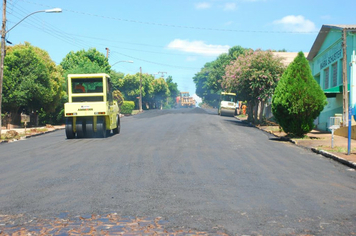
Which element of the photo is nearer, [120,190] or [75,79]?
[120,190]

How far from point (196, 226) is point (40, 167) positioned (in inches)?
283

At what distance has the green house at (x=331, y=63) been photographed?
82.0ft

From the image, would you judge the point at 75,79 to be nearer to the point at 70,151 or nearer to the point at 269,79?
the point at 70,151

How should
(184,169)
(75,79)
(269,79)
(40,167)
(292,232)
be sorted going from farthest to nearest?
(269,79) → (75,79) → (40,167) → (184,169) → (292,232)

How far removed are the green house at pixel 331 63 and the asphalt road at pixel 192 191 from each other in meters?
13.5

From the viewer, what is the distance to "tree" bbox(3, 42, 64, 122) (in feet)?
105

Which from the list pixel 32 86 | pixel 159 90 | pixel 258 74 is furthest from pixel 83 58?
pixel 159 90

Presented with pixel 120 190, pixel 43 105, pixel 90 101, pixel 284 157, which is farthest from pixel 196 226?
pixel 43 105

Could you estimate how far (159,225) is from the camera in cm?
591

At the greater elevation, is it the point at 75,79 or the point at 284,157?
the point at 75,79

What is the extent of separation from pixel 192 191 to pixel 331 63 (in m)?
24.3

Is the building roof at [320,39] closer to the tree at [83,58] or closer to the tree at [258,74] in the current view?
the tree at [258,74]

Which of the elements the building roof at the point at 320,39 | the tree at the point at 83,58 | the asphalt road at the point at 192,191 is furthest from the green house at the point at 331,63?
the tree at the point at 83,58

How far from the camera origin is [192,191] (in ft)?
26.8
